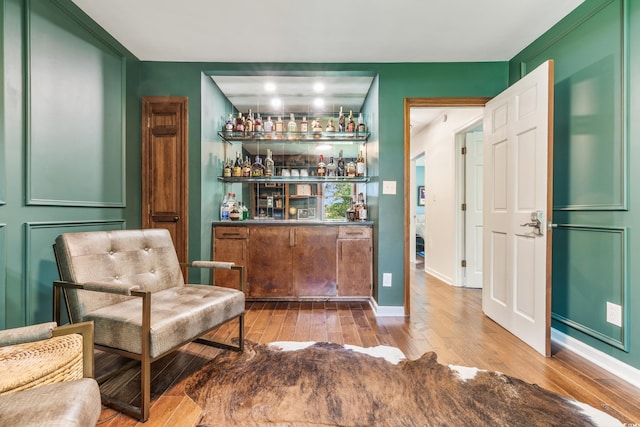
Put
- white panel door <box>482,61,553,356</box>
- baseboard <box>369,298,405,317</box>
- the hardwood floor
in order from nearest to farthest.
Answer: the hardwood floor
white panel door <box>482,61,553,356</box>
baseboard <box>369,298,405,317</box>

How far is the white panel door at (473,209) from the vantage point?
4.00 meters

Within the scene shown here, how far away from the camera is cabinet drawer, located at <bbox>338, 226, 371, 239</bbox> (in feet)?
10.4

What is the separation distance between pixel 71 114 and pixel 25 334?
1752 millimetres

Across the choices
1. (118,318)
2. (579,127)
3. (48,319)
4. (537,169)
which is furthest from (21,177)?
(579,127)

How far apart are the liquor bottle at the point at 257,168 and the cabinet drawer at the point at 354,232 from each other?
128 cm

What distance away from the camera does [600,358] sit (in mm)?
1953

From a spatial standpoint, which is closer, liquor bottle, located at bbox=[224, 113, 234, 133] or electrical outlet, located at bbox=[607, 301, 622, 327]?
electrical outlet, located at bbox=[607, 301, 622, 327]

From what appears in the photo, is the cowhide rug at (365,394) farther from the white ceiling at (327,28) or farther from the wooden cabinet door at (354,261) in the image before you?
the white ceiling at (327,28)

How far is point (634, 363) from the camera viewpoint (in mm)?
1758

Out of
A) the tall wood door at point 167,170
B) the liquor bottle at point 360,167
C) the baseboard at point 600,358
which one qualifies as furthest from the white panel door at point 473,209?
the tall wood door at point 167,170

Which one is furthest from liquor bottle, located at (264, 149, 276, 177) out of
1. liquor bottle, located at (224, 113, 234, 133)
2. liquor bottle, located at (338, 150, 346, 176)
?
liquor bottle, located at (338, 150, 346, 176)

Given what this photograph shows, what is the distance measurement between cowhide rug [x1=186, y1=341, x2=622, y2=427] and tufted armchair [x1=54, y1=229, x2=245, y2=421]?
0.97 feet

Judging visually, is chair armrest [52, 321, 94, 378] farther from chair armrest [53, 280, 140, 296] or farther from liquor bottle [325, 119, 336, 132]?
liquor bottle [325, 119, 336, 132]

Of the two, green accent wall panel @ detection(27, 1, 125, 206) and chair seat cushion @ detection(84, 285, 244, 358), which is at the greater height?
green accent wall panel @ detection(27, 1, 125, 206)
